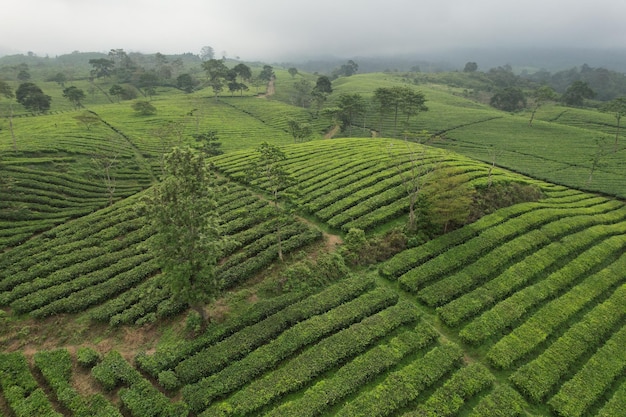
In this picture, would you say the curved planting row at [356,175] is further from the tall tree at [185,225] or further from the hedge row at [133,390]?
the hedge row at [133,390]

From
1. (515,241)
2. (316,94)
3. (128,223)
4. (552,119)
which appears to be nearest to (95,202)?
(128,223)

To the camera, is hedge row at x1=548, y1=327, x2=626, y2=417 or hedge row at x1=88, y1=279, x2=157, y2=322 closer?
hedge row at x1=548, y1=327, x2=626, y2=417

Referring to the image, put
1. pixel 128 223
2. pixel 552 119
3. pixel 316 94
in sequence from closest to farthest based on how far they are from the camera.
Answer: pixel 128 223 → pixel 552 119 → pixel 316 94

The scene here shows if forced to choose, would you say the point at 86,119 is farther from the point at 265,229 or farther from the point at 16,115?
the point at 265,229

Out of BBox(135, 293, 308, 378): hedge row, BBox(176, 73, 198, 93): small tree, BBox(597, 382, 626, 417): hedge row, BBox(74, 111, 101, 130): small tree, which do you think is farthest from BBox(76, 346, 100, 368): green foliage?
BBox(176, 73, 198, 93): small tree

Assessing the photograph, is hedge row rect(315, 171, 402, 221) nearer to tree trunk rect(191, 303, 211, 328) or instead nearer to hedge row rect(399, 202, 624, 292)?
hedge row rect(399, 202, 624, 292)

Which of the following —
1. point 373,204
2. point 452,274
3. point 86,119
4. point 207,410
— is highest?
point 86,119
